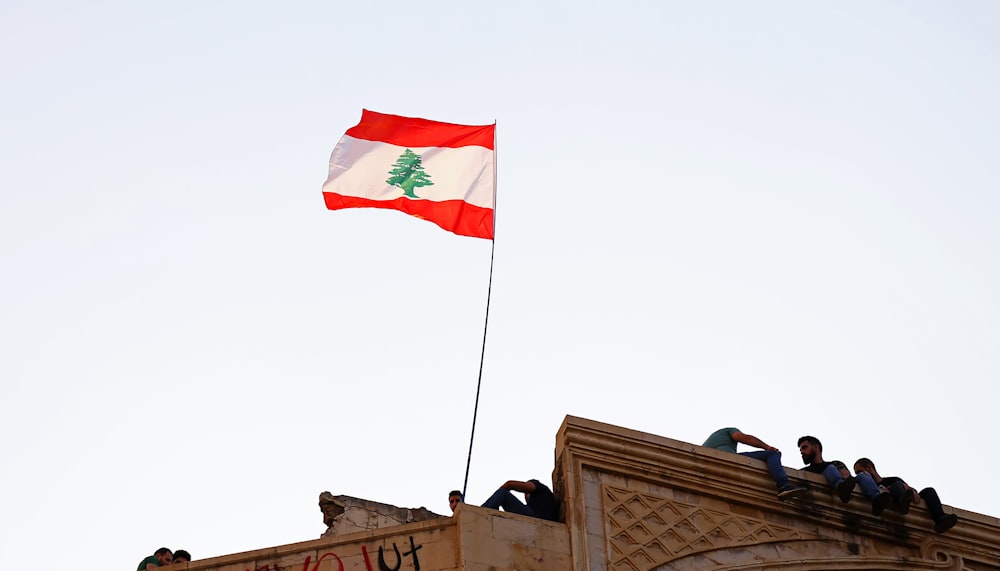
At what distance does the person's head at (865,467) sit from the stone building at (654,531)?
0.62 metres

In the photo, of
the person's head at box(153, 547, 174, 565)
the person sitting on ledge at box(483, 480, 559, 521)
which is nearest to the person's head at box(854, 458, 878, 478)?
the person sitting on ledge at box(483, 480, 559, 521)

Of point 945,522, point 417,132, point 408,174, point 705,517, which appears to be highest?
point 417,132

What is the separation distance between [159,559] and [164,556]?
0.11 meters

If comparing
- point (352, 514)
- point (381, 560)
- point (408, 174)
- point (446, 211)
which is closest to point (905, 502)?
point (381, 560)

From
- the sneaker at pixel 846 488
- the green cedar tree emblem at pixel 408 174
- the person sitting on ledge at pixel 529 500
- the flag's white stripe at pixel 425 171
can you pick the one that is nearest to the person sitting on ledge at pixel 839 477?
the sneaker at pixel 846 488

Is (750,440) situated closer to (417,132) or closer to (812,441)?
(812,441)

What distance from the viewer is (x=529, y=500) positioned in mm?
16672

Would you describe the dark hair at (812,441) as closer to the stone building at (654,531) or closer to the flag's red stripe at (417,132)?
the stone building at (654,531)

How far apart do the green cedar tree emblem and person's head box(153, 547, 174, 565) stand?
6.35 metres

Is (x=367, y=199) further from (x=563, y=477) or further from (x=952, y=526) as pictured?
(x=952, y=526)

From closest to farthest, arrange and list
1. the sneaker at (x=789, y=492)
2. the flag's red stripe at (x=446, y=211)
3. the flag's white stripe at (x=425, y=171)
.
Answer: the sneaker at (x=789, y=492), the flag's red stripe at (x=446, y=211), the flag's white stripe at (x=425, y=171)

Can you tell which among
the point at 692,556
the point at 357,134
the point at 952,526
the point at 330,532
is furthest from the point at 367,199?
the point at 952,526

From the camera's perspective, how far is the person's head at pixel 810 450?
716 inches

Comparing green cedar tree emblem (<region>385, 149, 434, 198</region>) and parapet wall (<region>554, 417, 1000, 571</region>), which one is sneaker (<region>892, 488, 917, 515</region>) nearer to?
parapet wall (<region>554, 417, 1000, 571</region>)
